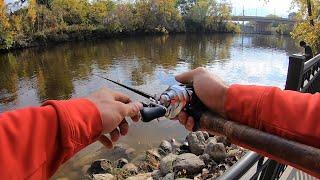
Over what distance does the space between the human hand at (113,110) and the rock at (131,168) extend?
25.9 feet

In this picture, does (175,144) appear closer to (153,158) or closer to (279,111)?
(153,158)

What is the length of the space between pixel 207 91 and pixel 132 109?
0.34 m

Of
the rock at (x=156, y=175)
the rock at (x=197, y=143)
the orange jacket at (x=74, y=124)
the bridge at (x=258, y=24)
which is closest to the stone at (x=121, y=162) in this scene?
the rock at (x=156, y=175)

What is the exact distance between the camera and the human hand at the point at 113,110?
1.29 m

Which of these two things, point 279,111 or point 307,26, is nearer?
point 279,111

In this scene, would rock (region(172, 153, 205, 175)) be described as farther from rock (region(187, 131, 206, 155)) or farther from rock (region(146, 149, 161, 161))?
rock (region(146, 149, 161, 161))

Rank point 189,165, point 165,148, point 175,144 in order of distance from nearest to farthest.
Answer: point 189,165 < point 165,148 < point 175,144

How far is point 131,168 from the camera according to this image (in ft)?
30.6

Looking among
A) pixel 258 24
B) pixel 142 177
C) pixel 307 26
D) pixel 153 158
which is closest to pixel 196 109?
pixel 142 177

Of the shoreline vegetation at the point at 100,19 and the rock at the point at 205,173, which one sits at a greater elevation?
the shoreline vegetation at the point at 100,19

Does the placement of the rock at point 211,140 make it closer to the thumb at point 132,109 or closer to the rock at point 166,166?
the rock at point 166,166

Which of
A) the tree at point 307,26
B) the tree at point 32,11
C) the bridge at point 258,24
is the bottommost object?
the bridge at point 258,24

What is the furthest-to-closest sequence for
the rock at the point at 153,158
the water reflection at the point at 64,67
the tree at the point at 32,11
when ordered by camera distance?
the tree at the point at 32,11 < the water reflection at the point at 64,67 < the rock at the point at 153,158

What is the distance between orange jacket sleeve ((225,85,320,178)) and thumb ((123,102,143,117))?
352mm
